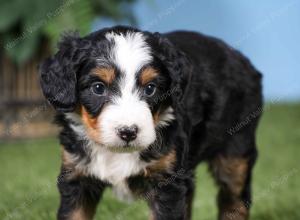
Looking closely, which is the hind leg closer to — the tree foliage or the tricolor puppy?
the tricolor puppy

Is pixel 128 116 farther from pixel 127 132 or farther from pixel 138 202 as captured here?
pixel 138 202

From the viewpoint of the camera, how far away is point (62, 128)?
13.1ft

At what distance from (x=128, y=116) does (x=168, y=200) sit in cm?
63

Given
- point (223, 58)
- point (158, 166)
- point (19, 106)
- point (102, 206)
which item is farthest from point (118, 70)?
point (19, 106)

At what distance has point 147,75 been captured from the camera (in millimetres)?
3660

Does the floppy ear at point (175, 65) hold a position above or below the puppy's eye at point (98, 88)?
above

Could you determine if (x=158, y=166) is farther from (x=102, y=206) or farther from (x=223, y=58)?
(x=102, y=206)

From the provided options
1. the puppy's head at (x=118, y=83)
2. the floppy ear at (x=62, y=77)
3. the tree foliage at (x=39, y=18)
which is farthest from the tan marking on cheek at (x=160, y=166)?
the tree foliage at (x=39, y=18)

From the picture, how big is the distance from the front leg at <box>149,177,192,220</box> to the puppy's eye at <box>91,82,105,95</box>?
23.3 inches

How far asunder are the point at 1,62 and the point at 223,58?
5186 millimetres

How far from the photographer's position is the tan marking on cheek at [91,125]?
11.7 ft

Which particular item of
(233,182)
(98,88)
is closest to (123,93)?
(98,88)

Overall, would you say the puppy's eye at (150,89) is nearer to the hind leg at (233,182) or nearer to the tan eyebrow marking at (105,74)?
the tan eyebrow marking at (105,74)

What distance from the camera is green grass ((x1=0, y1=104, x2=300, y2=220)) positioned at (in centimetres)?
520
